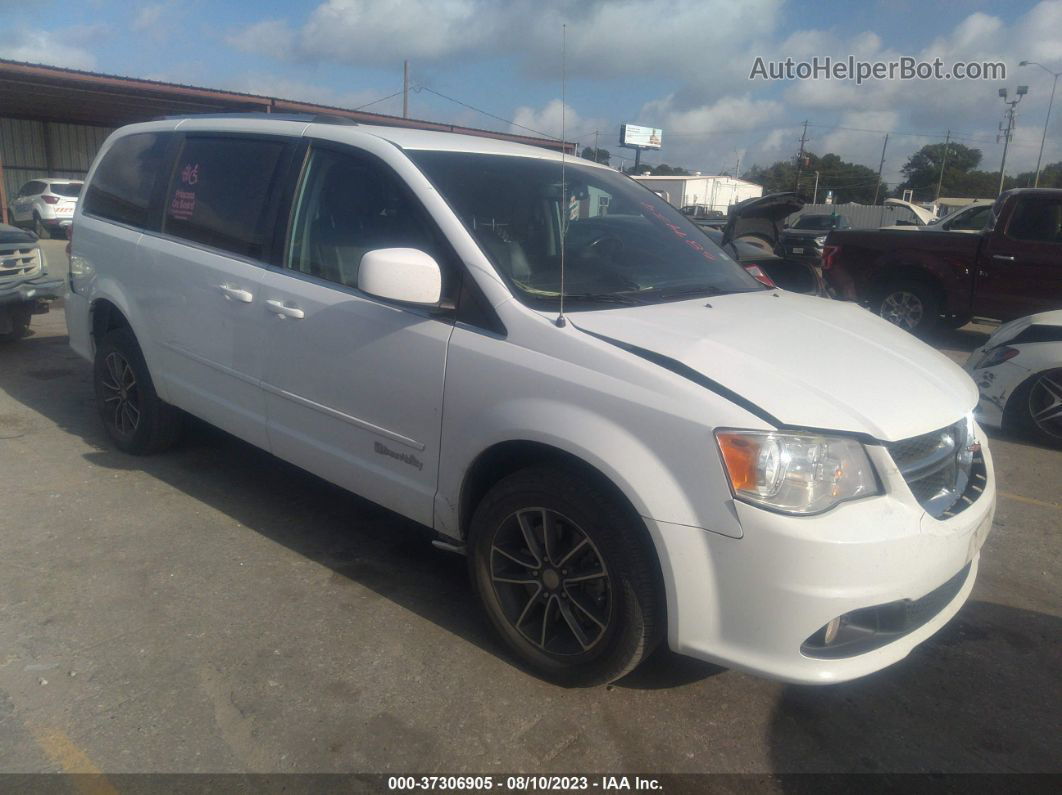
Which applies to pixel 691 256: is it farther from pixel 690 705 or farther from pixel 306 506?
pixel 306 506

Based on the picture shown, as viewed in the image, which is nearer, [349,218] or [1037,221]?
[349,218]

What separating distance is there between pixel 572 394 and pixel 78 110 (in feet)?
85.5

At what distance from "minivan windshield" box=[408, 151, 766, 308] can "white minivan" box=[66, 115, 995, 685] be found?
1 centimetres

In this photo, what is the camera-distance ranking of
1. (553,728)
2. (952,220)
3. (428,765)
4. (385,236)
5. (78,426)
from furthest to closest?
(952,220) < (78,426) < (385,236) < (553,728) < (428,765)

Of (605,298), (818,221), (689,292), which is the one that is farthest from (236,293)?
(818,221)

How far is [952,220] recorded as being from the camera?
1149 cm

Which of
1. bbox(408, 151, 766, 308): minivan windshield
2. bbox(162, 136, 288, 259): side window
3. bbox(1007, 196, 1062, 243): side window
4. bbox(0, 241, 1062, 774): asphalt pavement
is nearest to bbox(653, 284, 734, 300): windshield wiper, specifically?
bbox(408, 151, 766, 308): minivan windshield

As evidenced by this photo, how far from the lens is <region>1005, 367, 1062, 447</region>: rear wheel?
5.82m

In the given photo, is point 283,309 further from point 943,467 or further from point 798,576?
point 943,467

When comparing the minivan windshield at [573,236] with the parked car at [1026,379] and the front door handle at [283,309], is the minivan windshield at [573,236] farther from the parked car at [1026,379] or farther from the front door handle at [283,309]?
the parked car at [1026,379]

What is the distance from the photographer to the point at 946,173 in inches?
2965

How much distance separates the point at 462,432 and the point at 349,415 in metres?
0.66

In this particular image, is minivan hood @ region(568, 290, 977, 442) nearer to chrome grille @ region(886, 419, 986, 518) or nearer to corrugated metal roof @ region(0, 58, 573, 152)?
chrome grille @ region(886, 419, 986, 518)

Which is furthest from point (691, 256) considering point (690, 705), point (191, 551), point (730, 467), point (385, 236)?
point (191, 551)
